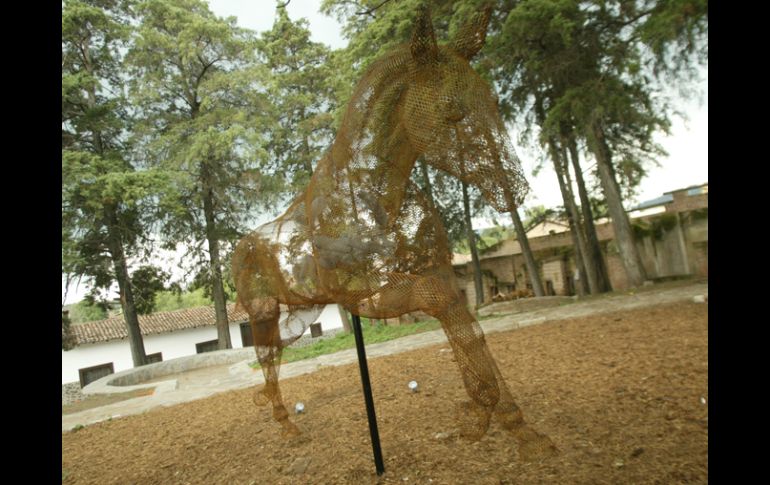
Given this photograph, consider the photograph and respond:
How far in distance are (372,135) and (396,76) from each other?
33cm

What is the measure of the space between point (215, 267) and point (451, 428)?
48.1 ft

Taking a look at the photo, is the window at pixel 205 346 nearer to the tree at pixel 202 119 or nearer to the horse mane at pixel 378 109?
the tree at pixel 202 119

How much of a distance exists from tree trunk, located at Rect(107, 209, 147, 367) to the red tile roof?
534 cm

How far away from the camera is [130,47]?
17.4 metres

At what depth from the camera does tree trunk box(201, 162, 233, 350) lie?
16984mm

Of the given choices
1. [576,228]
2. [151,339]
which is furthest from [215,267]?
[576,228]

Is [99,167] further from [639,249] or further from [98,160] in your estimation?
[639,249]

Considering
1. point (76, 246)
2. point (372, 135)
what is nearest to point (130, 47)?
point (76, 246)

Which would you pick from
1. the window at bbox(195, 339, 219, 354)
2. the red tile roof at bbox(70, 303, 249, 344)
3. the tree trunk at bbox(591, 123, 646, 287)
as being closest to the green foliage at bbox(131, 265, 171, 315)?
the red tile roof at bbox(70, 303, 249, 344)

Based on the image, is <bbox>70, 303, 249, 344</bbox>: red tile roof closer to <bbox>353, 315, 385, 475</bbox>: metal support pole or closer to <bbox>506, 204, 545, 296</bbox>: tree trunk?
<bbox>506, 204, 545, 296</bbox>: tree trunk

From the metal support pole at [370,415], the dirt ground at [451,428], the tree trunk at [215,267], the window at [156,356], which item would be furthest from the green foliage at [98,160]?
the metal support pole at [370,415]

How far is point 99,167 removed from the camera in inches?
605

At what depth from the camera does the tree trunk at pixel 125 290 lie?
51.3 ft
